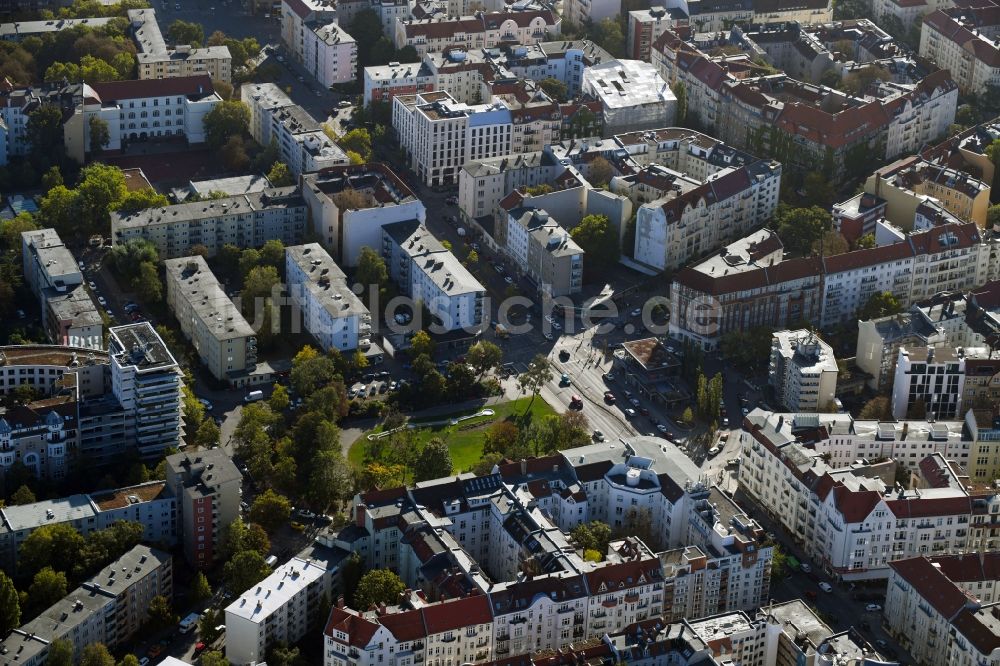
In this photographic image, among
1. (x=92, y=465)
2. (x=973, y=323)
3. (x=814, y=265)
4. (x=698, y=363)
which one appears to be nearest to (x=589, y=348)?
(x=698, y=363)

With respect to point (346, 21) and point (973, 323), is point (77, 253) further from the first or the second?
point (973, 323)

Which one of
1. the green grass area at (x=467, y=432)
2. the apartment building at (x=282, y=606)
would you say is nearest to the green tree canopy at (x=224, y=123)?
the green grass area at (x=467, y=432)

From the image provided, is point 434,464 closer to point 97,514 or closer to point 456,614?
point 456,614

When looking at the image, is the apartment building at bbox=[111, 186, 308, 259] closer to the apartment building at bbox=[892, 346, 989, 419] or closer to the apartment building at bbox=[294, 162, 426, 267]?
the apartment building at bbox=[294, 162, 426, 267]

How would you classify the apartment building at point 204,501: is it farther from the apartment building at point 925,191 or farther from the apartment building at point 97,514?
the apartment building at point 925,191

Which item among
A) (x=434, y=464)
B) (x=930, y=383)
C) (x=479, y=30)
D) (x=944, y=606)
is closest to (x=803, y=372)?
(x=930, y=383)
